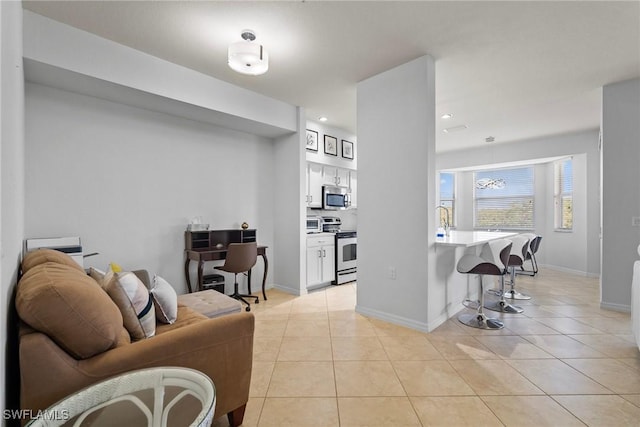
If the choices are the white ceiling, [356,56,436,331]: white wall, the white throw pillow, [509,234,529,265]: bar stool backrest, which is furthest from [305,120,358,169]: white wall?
the white throw pillow

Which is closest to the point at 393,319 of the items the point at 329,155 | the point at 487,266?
the point at 487,266

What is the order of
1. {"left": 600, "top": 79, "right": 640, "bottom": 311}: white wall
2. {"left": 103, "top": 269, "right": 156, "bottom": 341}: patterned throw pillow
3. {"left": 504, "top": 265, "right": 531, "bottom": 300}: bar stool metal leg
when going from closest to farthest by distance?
{"left": 103, "top": 269, "right": 156, "bottom": 341}: patterned throw pillow
{"left": 600, "top": 79, "right": 640, "bottom": 311}: white wall
{"left": 504, "top": 265, "right": 531, "bottom": 300}: bar stool metal leg

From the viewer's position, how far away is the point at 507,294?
4250 millimetres

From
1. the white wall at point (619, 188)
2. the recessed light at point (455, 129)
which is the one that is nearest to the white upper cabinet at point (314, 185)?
the recessed light at point (455, 129)

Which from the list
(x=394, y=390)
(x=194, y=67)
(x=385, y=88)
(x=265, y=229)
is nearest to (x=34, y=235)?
(x=194, y=67)

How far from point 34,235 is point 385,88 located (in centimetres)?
365

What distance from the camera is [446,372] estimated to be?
7.18ft

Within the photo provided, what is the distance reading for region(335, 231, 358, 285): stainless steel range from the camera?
4891 mm

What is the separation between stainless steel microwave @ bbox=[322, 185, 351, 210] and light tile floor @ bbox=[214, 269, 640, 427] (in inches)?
83.4

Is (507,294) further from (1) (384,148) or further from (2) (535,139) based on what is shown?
(2) (535,139)

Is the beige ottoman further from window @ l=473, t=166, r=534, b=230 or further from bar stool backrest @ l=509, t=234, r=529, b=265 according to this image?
window @ l=473, t=166, r=534, b=230

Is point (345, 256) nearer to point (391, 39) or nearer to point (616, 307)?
point (391, 39)

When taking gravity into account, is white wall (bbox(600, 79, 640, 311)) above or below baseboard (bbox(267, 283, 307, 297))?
above

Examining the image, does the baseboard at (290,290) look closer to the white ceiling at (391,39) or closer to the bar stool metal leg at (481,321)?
the bar stool metal leg at (481,321)
